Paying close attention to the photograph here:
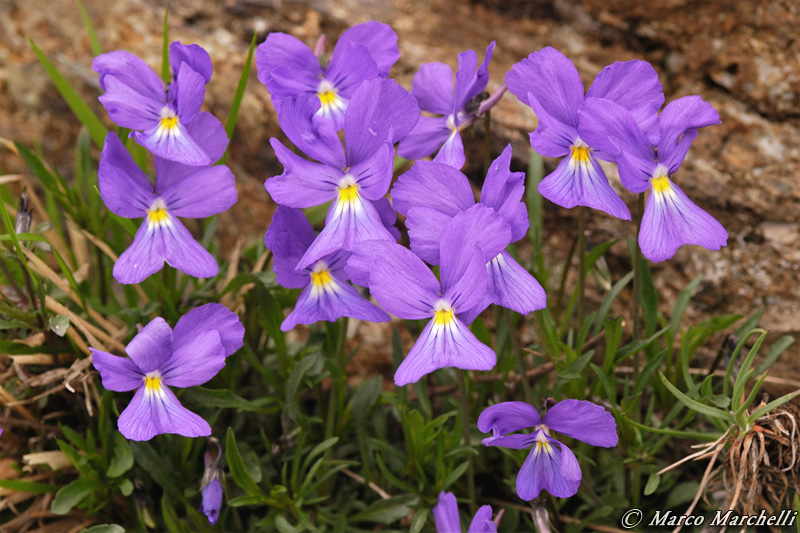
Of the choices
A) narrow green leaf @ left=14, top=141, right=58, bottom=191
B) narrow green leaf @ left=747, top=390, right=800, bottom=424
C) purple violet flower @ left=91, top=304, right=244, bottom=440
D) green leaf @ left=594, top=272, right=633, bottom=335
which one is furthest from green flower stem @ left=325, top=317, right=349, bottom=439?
narrow green leaf @ left=747, top=390, right=800, bottom=424

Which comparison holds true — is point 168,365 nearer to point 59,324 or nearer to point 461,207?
point 59,324

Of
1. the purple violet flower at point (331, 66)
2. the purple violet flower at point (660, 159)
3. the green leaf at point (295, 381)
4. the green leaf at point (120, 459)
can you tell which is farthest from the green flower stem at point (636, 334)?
the green leaf at point (120, 459)

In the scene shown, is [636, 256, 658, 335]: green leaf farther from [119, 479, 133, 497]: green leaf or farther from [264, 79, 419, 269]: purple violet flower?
[119, 479, 133, 497]: green leaf

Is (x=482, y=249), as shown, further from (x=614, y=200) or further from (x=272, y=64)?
(x=272, y=64)

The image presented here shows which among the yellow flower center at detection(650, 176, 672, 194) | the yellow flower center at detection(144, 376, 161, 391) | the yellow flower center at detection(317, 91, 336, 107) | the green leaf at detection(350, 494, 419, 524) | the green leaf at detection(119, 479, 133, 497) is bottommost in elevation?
the green leaf at detection(350, 494, 419, 524)

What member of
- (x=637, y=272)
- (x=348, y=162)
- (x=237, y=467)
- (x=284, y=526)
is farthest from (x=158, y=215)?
(x=637, y=272)

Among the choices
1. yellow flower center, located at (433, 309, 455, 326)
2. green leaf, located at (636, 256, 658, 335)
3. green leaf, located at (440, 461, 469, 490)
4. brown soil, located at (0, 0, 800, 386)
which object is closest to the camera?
yellow flower center, located at (433, 309, 455, 326)

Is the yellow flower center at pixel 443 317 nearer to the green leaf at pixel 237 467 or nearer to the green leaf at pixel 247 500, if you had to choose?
the green leaf at pixel 237 467
